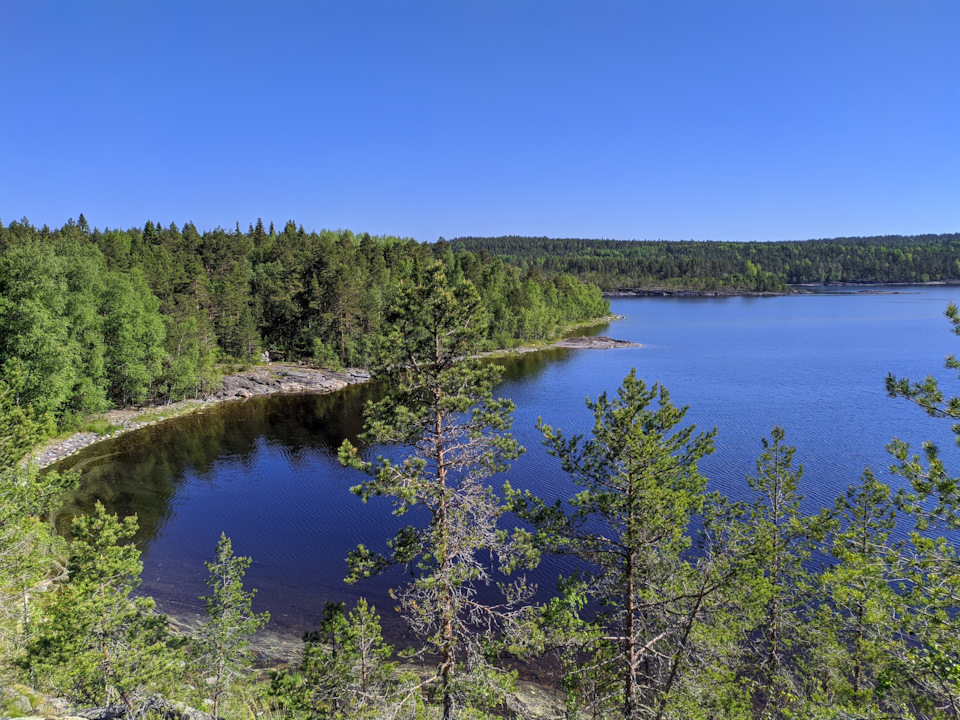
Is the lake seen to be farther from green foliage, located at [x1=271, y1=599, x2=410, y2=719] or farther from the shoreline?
green foliage, located at [x1=271, y1=599, x2=410, y2=719]

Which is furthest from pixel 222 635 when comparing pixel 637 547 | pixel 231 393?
pixel 231 393

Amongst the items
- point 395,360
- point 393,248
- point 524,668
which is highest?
point 393,248

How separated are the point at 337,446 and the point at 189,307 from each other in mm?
28210

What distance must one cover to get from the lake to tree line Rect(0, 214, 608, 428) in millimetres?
5478

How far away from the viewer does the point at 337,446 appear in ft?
149

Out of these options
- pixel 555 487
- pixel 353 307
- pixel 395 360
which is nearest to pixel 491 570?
pixel 555 487

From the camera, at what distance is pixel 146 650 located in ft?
45.9

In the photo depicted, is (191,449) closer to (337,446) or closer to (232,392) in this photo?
(337,446)

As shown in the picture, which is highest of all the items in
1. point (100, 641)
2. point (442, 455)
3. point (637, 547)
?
point (442, 455)

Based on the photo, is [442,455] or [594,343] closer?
[442,455]

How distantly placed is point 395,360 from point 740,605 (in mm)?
9847

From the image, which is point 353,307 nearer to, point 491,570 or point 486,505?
point 491,570

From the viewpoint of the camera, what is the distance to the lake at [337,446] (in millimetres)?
28062

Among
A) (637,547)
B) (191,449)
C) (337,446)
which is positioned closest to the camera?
(637,547)
